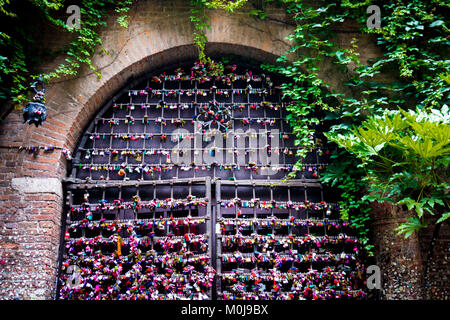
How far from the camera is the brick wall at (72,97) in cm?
375

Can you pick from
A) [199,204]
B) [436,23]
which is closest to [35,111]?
[199,204]

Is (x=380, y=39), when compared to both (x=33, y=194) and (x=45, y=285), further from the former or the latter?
(x=45, y=285)

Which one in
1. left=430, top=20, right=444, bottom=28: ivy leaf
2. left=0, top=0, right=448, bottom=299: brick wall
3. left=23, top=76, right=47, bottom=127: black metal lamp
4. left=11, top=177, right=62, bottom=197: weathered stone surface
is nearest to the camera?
left=23, top=76, right=47, bottom=127: black metal lamp

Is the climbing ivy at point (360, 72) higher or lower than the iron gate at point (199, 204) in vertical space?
higher

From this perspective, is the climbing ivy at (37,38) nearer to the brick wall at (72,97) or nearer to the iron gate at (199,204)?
the brick wall at (72,97)

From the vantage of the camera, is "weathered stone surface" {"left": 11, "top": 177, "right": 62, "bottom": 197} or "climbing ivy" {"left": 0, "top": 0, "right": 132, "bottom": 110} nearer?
"weathered stone surface" {"left": 11, "top": 177, "right": 62, "bottom": 197}

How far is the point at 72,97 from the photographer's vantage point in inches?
168

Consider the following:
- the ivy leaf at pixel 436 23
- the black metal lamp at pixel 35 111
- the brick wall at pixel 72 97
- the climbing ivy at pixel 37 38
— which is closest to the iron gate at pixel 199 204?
the brick wall at pixel 72 97

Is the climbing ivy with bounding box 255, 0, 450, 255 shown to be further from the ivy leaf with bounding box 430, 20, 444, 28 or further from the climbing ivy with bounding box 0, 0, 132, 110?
the climbing ivy with bounding box 0, 0, 132, 110

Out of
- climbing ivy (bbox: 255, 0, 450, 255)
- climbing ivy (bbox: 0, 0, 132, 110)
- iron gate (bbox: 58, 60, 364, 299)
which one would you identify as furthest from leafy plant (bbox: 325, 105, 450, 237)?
climbing ivy (bbox: 0, 0, 132, 110)

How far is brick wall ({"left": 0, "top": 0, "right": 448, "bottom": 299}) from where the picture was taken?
12.3 ft

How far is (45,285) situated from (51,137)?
6.14 feet

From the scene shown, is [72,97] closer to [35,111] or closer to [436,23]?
[35,111]

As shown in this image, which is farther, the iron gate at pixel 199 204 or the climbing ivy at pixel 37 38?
the climbing ivy at pixel 37 38
